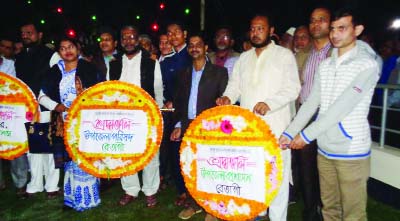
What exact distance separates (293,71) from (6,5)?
1741 centimetres

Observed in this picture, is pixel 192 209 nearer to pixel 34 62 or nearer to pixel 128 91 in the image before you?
pixel 128 91

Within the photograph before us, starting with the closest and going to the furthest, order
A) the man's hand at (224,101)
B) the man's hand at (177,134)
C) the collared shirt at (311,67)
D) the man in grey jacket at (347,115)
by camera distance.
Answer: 1. the man in grey jacket at (347,115)
2. the man's hand at (224,101)
3. the collared shirt at (311,67)
4. the man's hand at (177,134)

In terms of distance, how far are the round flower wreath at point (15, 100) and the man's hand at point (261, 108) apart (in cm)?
300

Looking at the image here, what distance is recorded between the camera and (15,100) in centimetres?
470

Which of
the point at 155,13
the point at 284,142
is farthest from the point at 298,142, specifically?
the point at 155,13

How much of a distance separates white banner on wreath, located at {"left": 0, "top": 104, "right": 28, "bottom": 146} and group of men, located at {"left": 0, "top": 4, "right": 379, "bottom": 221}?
1.22 feet

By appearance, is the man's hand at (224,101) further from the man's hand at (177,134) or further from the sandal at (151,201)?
the sandal at (151,201)

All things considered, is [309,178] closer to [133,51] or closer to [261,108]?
[261,108]

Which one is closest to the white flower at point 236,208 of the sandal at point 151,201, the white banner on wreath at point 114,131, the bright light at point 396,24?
the white banner on wreath at point 114,131

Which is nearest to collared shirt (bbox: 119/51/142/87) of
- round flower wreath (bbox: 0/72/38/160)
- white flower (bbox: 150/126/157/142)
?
white flower (bbox: 150/126/157/142)

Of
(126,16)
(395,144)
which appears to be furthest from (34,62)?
(126,16)

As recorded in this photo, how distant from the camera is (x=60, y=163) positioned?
13.9 feet

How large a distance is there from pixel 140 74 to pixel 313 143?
2.19 metres

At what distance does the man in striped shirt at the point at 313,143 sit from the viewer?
12.3 ft
